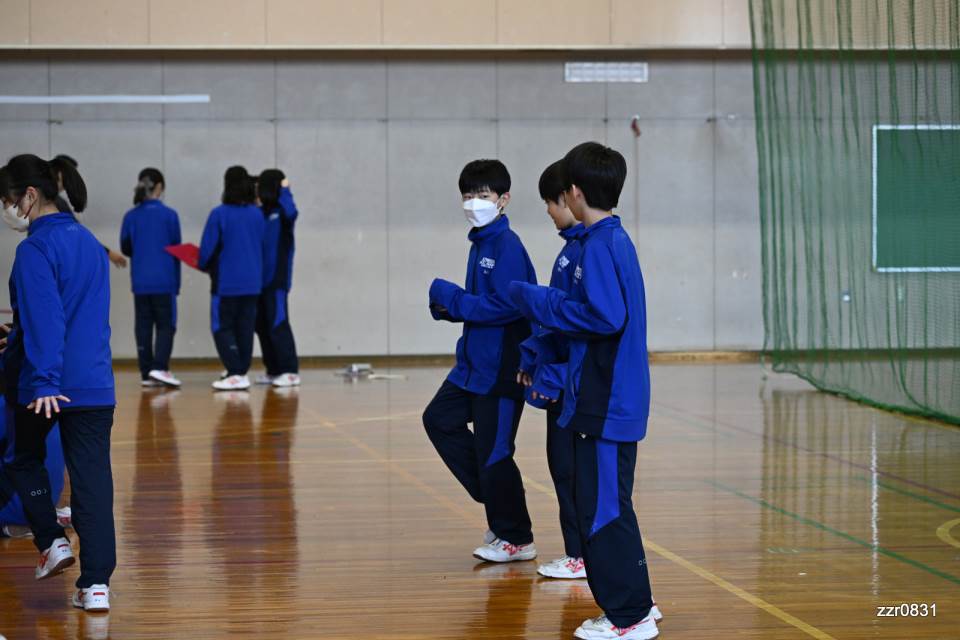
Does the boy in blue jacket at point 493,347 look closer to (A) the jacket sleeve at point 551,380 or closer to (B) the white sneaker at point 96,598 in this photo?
(A) the jacket sleeve at point 551,380

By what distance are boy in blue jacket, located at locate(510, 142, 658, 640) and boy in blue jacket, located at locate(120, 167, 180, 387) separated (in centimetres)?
698

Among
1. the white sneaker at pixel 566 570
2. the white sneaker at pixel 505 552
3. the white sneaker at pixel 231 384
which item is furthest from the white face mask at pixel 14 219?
the white sneaker at pixel 231 384

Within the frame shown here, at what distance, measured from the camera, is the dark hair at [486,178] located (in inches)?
170

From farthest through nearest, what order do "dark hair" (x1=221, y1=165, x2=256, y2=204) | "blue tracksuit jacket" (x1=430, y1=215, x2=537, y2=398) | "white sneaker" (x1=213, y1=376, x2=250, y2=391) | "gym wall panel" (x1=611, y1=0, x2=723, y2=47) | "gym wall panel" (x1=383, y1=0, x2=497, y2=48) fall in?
"gym wall panel" (x1=611, y1=0, x2=723, y2=47), "gym wall panel" (x1=383, y1=0, x2=497, y2=48), "white sneaker" (x1=213, y1=376, x2=250, y2=391), "dark hair" (x1=221, y1=165, x2=256, y2=204), "blue tracksuit jacket" (x1=430, y1=215, x2=537, y2=398)

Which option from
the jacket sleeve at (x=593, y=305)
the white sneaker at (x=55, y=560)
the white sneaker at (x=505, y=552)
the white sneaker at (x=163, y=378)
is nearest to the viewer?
the jacket sleeve at (x=593, y=305)

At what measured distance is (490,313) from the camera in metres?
4.20

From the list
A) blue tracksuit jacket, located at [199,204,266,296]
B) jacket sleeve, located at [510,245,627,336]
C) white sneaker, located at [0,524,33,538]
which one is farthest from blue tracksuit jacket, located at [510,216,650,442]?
blue tracksuit jacket, located at [199,204,266,296]

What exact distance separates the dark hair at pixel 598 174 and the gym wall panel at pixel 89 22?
338 inches

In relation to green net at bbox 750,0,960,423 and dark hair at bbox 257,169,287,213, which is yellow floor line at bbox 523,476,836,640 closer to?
green net at bbox 750,0,960,423

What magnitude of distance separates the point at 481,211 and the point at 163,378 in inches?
242

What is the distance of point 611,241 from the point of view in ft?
11.1

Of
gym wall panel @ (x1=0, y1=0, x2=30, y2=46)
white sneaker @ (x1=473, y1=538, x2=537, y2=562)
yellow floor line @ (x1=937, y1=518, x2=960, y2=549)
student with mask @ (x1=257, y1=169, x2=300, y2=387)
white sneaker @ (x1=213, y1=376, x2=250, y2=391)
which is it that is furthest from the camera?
gym wall panel @ (x1=0, y1=0, x2=30, y2=46)

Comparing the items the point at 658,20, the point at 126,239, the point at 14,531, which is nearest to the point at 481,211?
the point at 14,531

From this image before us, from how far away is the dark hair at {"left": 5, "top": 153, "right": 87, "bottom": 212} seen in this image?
373cm
